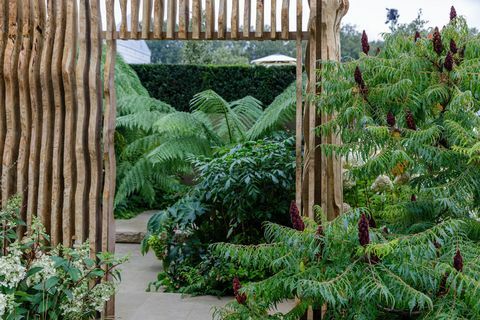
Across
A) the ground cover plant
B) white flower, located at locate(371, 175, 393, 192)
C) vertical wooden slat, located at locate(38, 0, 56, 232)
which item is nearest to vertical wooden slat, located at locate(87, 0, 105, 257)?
vertical wooden slat, located at locate(38, 0, 56, 232)

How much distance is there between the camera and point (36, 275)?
3195 millimetres

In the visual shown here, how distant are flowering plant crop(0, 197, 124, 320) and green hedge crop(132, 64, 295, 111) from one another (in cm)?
648

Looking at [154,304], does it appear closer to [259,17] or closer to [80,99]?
[80,99]

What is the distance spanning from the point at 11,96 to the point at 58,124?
340mm

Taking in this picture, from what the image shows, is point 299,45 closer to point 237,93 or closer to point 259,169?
point 259,169

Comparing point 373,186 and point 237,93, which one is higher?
point 237,93

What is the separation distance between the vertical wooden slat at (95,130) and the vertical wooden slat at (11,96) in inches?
18.7

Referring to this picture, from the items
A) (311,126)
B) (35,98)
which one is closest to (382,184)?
(311,126)

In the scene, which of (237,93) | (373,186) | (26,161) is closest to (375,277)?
(26,161)

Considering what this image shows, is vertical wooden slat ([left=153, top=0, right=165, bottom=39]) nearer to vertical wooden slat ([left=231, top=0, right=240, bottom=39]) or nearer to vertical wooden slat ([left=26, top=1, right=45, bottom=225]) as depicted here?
vertical wooden slat ([left=231, top=0, right=240, bottom=39])

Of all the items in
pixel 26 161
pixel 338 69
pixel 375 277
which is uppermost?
pixel 338 69

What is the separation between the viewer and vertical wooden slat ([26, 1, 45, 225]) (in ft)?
12.3

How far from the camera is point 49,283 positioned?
3.10 meters

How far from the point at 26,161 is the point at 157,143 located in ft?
11.8
